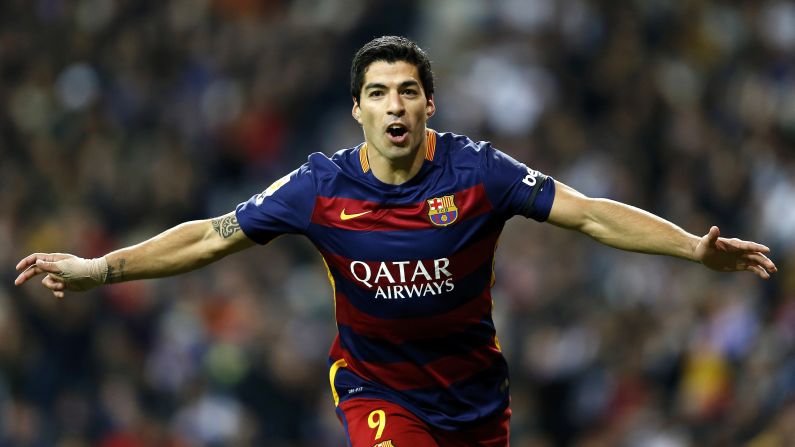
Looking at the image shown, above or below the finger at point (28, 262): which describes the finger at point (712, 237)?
below

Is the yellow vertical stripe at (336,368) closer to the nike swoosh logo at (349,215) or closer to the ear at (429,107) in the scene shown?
the nike swoosh logo at (349,215)

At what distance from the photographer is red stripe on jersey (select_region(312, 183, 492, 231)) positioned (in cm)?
633

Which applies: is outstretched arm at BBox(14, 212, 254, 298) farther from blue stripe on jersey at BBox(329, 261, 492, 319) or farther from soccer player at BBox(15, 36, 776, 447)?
blue stripe on jersey at BBox(329, 261, 492, 319)

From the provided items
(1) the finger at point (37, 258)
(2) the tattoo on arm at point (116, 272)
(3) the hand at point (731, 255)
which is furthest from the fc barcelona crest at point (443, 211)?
(1) the finger at point (37, 258)

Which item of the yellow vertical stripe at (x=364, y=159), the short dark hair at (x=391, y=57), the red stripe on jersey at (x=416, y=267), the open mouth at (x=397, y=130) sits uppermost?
the short dark hair at (x=391, y=57)

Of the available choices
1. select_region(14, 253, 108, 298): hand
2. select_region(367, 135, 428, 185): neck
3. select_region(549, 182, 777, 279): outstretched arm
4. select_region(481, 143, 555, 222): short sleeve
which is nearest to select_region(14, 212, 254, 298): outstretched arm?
select_region(14, 253, 108, 298): hand

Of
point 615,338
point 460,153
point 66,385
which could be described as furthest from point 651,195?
point 460,153

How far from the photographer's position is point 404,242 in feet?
20.7

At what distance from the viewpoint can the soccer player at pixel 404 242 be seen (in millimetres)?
6309

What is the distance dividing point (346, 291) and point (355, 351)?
0.29 meters

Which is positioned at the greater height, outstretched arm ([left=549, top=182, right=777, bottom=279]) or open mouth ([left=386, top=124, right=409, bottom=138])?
open mouth ([left=386, top=124, right=409, bottom=138])

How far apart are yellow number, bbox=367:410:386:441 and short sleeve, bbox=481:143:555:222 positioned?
106 centimetres

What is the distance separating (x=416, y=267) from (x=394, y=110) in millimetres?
694

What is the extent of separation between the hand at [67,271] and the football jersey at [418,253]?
2.30ft
